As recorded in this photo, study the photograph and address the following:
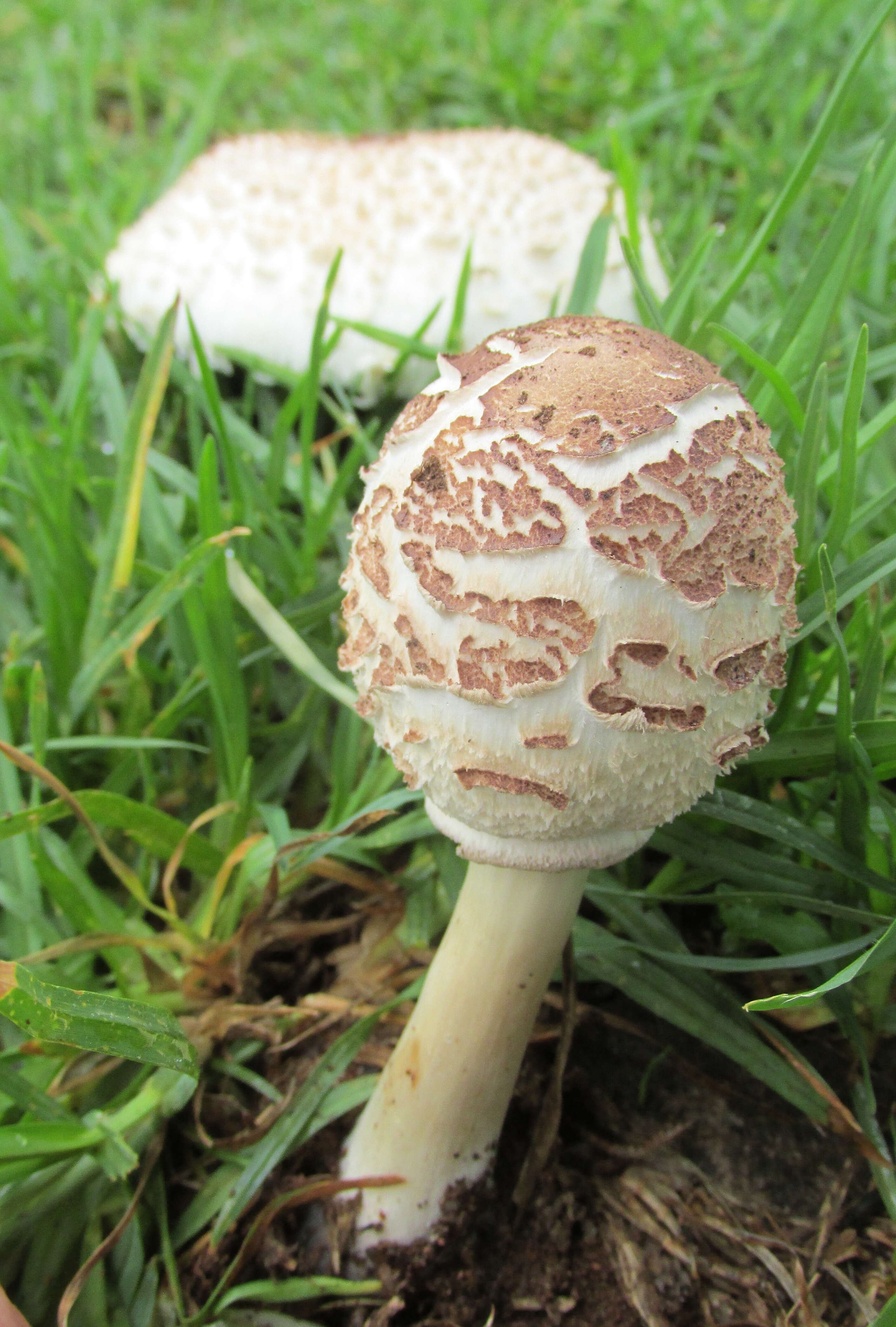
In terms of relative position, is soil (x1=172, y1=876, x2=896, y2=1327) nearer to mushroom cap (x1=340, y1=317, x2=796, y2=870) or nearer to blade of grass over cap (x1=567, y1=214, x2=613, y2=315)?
mushroom cap (x1=340, y1=317, x2=796, y2=870)

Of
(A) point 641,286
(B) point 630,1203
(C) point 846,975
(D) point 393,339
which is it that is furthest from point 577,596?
(D) point 393,339

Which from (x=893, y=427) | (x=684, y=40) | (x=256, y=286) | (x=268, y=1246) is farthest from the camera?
(x=684, y=40)

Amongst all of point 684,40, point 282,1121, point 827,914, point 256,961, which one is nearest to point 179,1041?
point 282,1121

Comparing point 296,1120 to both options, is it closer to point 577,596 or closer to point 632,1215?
point 632,1215

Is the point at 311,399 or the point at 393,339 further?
the point at 393,339

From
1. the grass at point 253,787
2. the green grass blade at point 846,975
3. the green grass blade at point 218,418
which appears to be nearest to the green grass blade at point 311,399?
the grass at point 253,787

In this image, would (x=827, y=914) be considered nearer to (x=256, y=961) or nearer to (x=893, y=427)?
(x=256, y=961)
